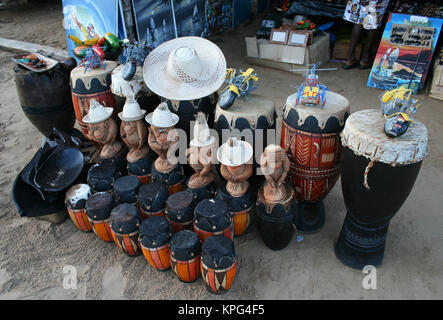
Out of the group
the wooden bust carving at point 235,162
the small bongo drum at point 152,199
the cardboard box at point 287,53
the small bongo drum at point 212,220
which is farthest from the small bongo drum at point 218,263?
the cardboard box at point 287,53

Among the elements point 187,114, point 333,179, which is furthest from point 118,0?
point 333,179

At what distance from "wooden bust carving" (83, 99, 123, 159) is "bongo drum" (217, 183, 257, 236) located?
110cm

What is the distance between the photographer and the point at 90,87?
3248 millimetres

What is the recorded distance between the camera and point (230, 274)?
2279 mm

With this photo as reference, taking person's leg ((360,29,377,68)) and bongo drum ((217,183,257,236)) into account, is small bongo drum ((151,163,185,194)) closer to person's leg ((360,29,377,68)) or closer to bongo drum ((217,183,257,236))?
bongo drum ((217,183,257,236))

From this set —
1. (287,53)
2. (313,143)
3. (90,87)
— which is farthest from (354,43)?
(90,87)

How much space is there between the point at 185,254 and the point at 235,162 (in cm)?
69

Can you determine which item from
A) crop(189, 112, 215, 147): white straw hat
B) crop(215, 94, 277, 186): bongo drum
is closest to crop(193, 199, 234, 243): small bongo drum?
crop(189, 112, 215, 147): white straw hat

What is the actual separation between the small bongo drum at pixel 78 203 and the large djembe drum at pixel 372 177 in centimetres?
196

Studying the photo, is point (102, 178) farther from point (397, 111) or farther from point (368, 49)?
point (368, 49)

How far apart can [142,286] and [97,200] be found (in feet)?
2.38

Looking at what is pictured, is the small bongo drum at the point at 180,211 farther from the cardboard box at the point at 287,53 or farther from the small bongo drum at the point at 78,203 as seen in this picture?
the cardboard box at the point at 287,53

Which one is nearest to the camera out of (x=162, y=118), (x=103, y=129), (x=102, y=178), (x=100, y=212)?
(x=100, y=212)

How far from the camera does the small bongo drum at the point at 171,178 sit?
Answer: 2918 mm
